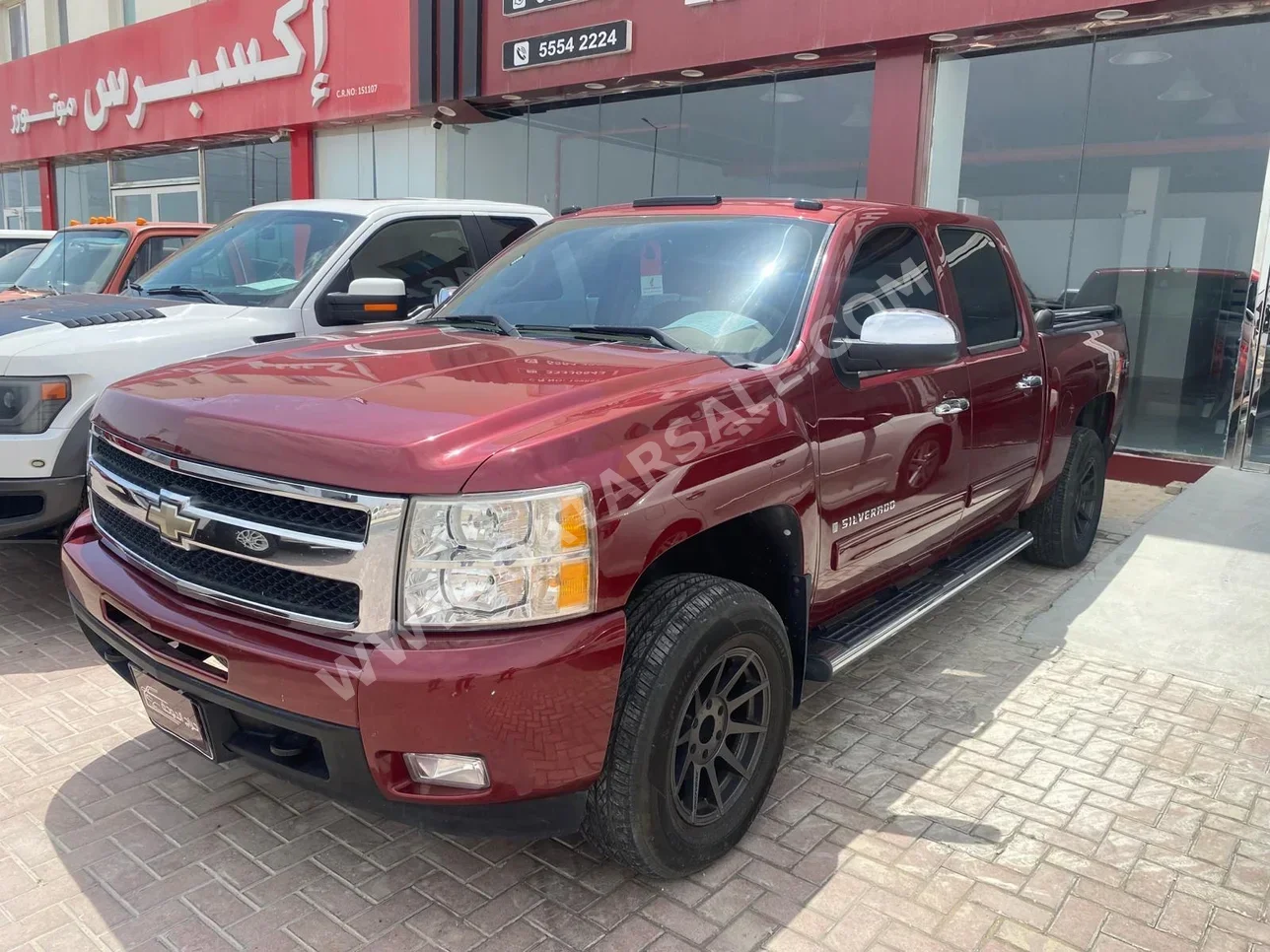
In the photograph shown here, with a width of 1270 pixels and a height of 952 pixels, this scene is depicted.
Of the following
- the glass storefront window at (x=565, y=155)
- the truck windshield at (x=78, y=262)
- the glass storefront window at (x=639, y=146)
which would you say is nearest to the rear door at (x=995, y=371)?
the truck windshield at (x=78, y=262)

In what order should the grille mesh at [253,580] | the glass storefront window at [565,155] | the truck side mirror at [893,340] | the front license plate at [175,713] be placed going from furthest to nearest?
the glass storefront window at [565,155], the truck side mirror at [893,340], the front license plate at [175,713], the grille mesh at [253,580]

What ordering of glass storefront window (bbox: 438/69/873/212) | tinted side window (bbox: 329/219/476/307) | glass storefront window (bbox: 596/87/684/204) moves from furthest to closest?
glass storefront window (bbox: 596/87/684/204)
glass storefront window (bbox: 438/69/873/212)
tinted side window (bbox: 329/219/476/307)

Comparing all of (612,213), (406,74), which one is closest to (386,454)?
(612,213)

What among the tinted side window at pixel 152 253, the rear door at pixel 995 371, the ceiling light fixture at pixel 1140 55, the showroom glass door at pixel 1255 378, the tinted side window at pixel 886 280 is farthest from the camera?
the ceiling light fixture at pixel 1140 55

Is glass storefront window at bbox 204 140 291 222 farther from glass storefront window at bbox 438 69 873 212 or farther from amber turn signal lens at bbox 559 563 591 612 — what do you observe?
amber turn signal lens at bbox 559 563 591 612

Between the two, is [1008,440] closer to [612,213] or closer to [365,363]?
[612,213]

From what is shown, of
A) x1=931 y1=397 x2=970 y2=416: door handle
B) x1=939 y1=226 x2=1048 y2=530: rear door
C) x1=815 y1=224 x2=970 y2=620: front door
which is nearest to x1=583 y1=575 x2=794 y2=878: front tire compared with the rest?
x1=815 y1=224 x2=970 y2=620: front door

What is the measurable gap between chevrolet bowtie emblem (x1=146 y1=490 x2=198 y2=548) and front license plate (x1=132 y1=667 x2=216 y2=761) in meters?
0.40

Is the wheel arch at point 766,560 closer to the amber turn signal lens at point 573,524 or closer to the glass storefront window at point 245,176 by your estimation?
the amber turn signal lens at point 573,524

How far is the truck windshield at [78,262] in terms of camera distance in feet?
23.4

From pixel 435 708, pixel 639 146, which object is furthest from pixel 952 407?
pixel 639 146

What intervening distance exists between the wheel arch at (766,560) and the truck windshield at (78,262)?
18.9ft

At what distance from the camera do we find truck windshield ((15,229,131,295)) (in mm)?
7145

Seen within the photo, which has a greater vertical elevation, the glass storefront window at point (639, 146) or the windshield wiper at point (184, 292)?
the glass storefront window at point (639, 146)
